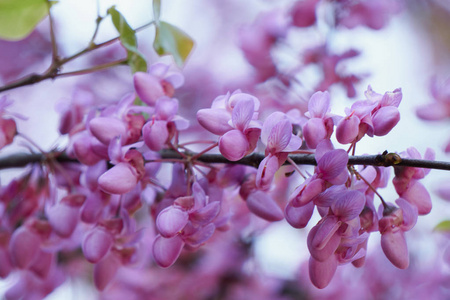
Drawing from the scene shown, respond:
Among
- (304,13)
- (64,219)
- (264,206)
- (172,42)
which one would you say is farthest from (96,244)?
(304,13)

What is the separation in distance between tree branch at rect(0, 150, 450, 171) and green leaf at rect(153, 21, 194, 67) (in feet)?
0.51

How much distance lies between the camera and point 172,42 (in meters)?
0.66

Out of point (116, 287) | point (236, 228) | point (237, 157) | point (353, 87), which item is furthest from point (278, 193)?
point (237, 157)

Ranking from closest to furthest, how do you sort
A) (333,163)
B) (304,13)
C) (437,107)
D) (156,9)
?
(333,163) < (156,9) < (437,107) < (304,13)

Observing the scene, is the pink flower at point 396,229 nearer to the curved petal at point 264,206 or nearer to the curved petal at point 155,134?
the curved petal at point 264,206

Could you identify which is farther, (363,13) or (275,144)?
(363,13)

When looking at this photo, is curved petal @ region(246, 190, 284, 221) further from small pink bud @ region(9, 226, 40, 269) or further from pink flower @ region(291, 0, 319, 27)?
pink flower @ region(291, 0, 319, 27)

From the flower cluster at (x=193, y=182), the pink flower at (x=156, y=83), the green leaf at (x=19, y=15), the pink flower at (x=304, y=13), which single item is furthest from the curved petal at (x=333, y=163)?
the pink flower at (x=304, y=13)

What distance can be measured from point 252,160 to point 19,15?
1.19 ft

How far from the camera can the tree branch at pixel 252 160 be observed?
407mm

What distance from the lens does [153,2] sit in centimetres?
61

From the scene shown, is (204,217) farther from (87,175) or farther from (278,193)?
(278,193)

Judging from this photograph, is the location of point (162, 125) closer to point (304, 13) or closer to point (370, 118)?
point (370, 118)

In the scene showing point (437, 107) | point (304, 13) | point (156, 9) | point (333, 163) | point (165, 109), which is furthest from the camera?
point (304, 13)
